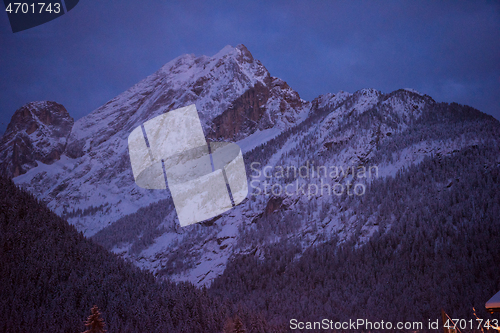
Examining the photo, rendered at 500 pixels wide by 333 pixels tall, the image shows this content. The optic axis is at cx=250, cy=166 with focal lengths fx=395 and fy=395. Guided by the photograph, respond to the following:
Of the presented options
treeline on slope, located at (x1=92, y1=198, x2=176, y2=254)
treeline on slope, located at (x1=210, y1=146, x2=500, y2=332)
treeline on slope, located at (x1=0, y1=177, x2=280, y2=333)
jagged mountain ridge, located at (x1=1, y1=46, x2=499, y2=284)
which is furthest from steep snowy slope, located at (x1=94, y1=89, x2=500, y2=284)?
treeline on slope, located at (x1=0, y1=177, x2=280, y2=333)

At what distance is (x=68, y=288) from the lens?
179 ft

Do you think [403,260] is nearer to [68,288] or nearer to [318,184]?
[318,184]

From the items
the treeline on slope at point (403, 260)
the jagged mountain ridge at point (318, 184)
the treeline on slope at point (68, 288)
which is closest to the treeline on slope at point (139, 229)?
the jagged mountain ridge at point (318, 184)

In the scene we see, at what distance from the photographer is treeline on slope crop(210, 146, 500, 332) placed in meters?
71.2

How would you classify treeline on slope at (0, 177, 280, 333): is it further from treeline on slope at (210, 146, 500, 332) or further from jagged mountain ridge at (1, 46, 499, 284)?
jagged mountain ridge at (1, 46, 499, 284)

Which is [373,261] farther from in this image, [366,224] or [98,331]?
[98,331]

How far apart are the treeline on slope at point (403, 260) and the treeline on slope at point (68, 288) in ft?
55.2

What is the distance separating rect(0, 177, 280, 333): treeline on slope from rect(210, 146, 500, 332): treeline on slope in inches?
663

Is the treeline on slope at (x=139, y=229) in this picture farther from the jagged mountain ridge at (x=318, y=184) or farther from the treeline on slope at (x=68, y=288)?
the treeline on slope at (x=68, y=288)

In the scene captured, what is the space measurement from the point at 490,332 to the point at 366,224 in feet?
167

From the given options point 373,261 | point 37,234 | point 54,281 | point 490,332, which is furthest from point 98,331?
point 373,261

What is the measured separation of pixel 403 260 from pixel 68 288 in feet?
215

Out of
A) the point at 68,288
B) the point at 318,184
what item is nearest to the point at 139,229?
the point at 318,184

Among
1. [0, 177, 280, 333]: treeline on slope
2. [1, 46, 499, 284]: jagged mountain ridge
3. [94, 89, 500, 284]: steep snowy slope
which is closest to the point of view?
[0, 177, 280, 333]: treeline on slope
